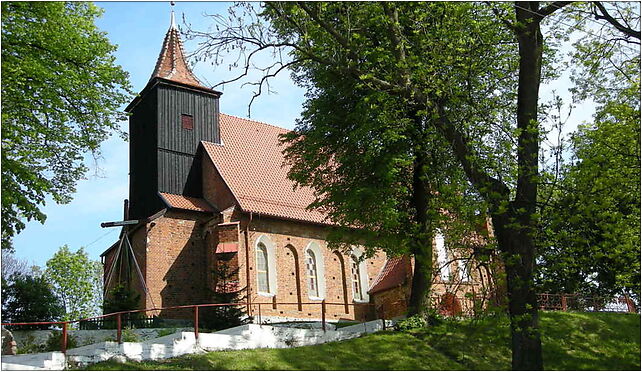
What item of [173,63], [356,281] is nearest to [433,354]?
[356,281]

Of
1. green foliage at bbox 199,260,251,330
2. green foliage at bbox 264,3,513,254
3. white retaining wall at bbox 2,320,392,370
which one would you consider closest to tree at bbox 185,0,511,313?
green foliage at bbox 264,3,513,254

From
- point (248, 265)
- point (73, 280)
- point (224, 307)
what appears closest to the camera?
point (224, 307)

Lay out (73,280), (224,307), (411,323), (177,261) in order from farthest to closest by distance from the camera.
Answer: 1. (73,280)
2. (177,261)
3. (224,307)
4. (411,323)

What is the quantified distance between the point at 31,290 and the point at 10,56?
43.2ft

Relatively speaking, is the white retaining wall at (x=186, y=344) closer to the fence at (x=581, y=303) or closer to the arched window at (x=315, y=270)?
the arched window at (x=315, y=270)

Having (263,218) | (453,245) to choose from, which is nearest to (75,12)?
(263,218)

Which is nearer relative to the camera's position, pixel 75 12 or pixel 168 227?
pixel 75 12

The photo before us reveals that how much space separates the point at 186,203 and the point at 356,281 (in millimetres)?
8057

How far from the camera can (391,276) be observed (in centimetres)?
2858

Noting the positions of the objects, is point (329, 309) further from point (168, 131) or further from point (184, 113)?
point (184, 113)

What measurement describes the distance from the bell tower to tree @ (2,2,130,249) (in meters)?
6.76

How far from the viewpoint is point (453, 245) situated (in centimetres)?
1345

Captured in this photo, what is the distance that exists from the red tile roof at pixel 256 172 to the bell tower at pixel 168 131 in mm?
874

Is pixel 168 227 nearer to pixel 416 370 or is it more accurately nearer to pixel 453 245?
pixel 416 370
